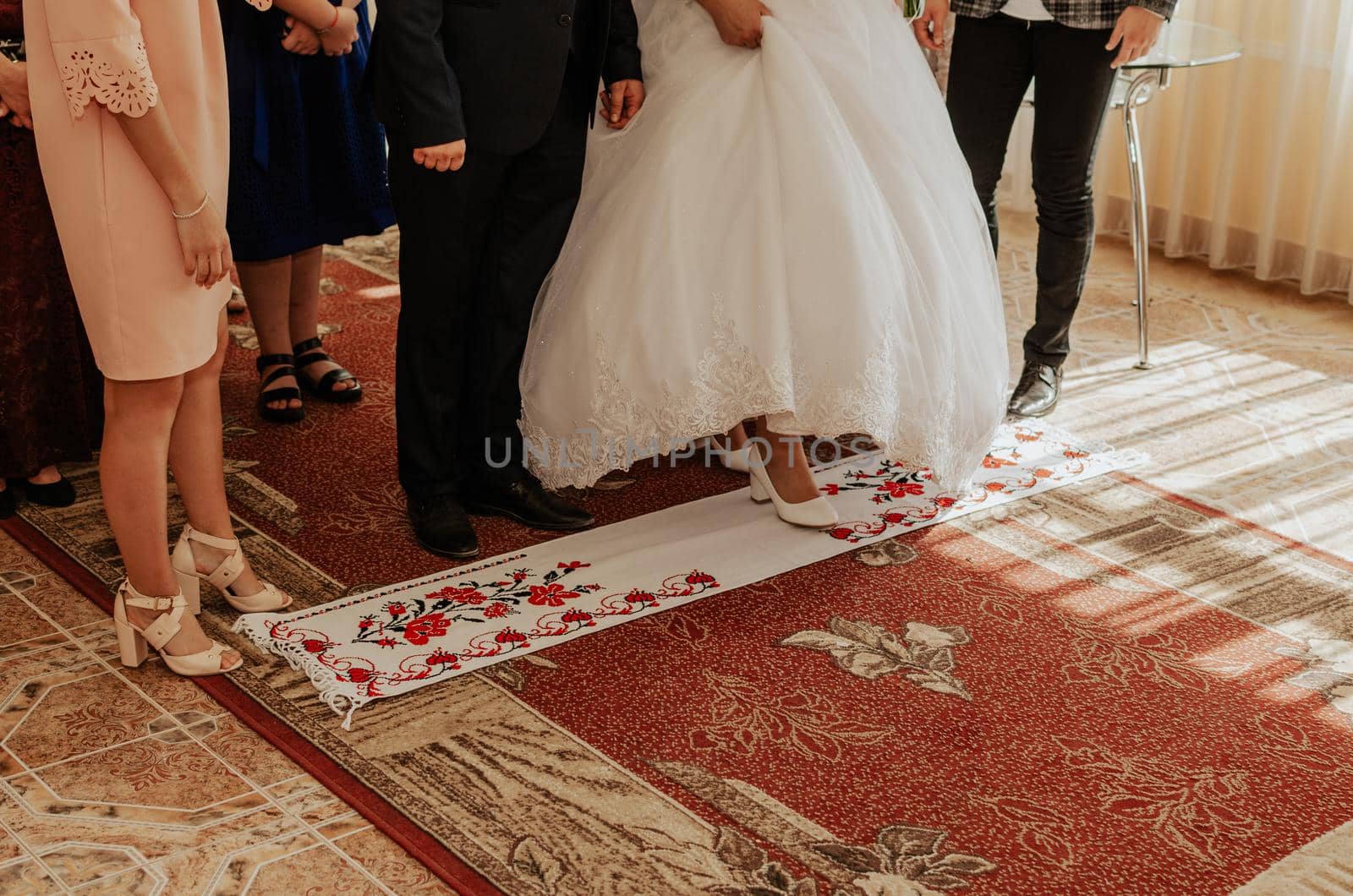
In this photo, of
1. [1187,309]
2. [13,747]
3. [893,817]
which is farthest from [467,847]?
[1187,309]

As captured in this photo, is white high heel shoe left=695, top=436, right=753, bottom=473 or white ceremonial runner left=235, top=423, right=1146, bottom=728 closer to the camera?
white ceremonial runner left=235, top=423, right=1146, bottom=728

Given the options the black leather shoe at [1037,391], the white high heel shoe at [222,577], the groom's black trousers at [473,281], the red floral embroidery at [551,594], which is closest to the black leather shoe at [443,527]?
the groom's black trousers at [473,281]

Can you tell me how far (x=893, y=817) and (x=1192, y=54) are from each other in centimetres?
214

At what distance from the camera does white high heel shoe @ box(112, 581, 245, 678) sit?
6.36ft

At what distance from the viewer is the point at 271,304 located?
2.90m

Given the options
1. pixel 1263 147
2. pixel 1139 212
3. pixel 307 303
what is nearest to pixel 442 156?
pixel 307 303

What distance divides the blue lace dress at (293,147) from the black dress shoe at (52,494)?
0.60m

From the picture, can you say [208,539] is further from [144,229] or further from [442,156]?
[442,156]

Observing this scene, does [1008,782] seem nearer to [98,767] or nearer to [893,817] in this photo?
[893,817]

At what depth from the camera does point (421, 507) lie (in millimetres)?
2387

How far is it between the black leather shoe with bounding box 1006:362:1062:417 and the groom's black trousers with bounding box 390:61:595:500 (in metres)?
1.19

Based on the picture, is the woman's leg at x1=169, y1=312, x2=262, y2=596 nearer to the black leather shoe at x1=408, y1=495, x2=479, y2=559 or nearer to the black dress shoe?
the black leather shoe at x1=408, y1=495, x2=479, y2=559

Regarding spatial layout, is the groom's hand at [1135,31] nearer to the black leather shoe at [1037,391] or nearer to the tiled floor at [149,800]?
the black leather shoe at [1037,391]

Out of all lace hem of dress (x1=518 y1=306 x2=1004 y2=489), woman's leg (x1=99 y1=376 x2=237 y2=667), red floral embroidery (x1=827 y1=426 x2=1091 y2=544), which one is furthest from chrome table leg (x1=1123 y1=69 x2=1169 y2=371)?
woman's leg (x1=99 y1=376 x2=237 y2=667)
